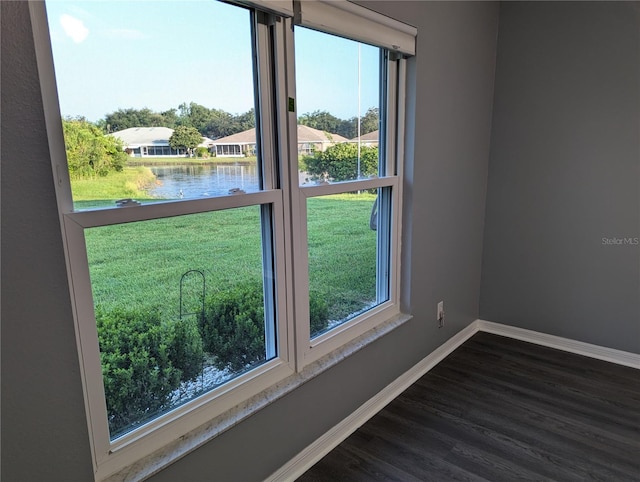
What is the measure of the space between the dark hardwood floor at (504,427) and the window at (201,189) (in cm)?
52

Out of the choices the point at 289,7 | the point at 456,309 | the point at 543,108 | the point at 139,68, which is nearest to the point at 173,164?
the point at 139,68

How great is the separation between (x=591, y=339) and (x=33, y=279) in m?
3.13

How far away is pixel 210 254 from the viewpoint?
1.43 m

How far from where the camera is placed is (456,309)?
291cm

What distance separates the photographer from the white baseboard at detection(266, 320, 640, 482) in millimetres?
1809

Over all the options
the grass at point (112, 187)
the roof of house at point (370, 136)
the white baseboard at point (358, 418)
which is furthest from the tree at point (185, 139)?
the white baseboard at point (358, 418)

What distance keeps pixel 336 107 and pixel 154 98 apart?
0.84 m

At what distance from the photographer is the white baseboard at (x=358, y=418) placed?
5.81 ft

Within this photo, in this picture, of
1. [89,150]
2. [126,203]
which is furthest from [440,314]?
[89,150]

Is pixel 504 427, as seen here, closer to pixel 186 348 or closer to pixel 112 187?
pixel 186 348

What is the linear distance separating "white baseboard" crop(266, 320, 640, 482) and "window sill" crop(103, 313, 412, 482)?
357 millimetres

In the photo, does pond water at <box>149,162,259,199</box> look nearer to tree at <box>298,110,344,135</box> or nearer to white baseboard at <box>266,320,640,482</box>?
tree at <box>298,110,344,135</box>

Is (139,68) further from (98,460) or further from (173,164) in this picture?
(98,460)

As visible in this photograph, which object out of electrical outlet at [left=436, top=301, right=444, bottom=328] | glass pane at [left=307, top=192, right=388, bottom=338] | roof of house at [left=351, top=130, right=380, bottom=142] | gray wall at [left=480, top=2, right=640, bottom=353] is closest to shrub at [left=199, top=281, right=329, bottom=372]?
glass pane at [left=307, top=192, right=388, bottom=338]
